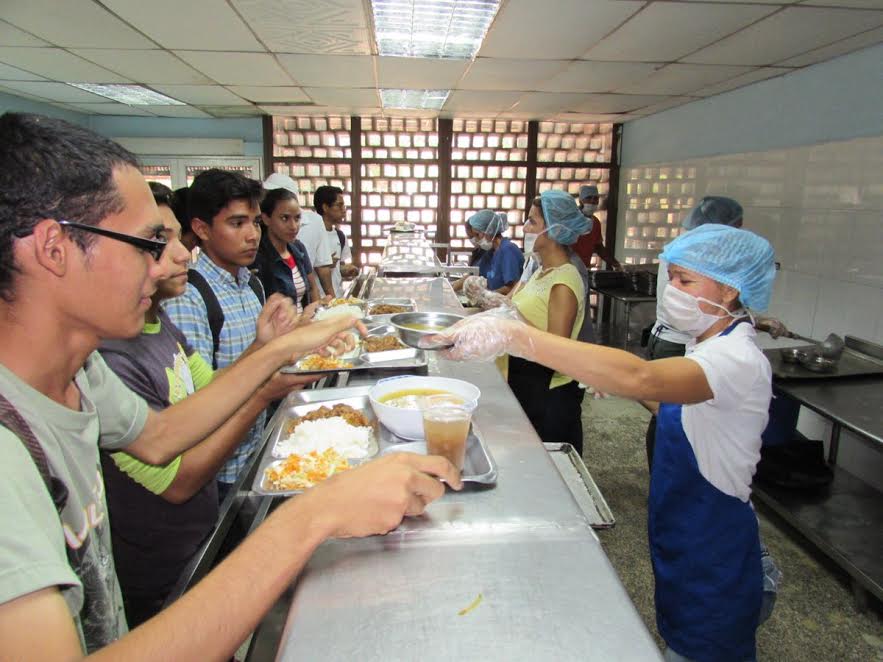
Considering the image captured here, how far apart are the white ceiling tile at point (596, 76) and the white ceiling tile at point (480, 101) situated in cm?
63

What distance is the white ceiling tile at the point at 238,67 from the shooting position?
15.8ft

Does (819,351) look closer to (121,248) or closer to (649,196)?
(121,248)

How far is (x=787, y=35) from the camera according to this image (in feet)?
12.9

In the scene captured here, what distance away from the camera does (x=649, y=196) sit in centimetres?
771

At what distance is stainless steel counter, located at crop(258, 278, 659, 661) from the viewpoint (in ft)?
2.56

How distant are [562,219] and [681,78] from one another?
138 inches

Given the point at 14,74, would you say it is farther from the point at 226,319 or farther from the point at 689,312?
the point at 689,312

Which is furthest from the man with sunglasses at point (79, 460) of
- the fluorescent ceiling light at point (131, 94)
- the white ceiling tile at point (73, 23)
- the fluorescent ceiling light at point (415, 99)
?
the fluorescent ceiling light at point (131, 94)

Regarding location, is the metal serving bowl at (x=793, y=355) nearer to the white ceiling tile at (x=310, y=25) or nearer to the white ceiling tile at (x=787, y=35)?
the white ceiling tile at (x=787, y=35)

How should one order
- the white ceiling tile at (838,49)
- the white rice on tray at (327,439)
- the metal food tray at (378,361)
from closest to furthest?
the white rice on tray at (327,439) → the metal food tray at (378,361) → the white ceiling tile at (838,49)

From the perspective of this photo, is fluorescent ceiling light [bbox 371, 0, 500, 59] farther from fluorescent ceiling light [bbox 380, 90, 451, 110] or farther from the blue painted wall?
the blue painted wall

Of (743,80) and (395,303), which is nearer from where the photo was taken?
(395,303)

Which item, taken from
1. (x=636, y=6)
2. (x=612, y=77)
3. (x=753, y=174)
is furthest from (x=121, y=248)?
(x=753, y=174)

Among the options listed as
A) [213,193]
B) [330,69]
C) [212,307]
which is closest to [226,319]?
[212,307]
